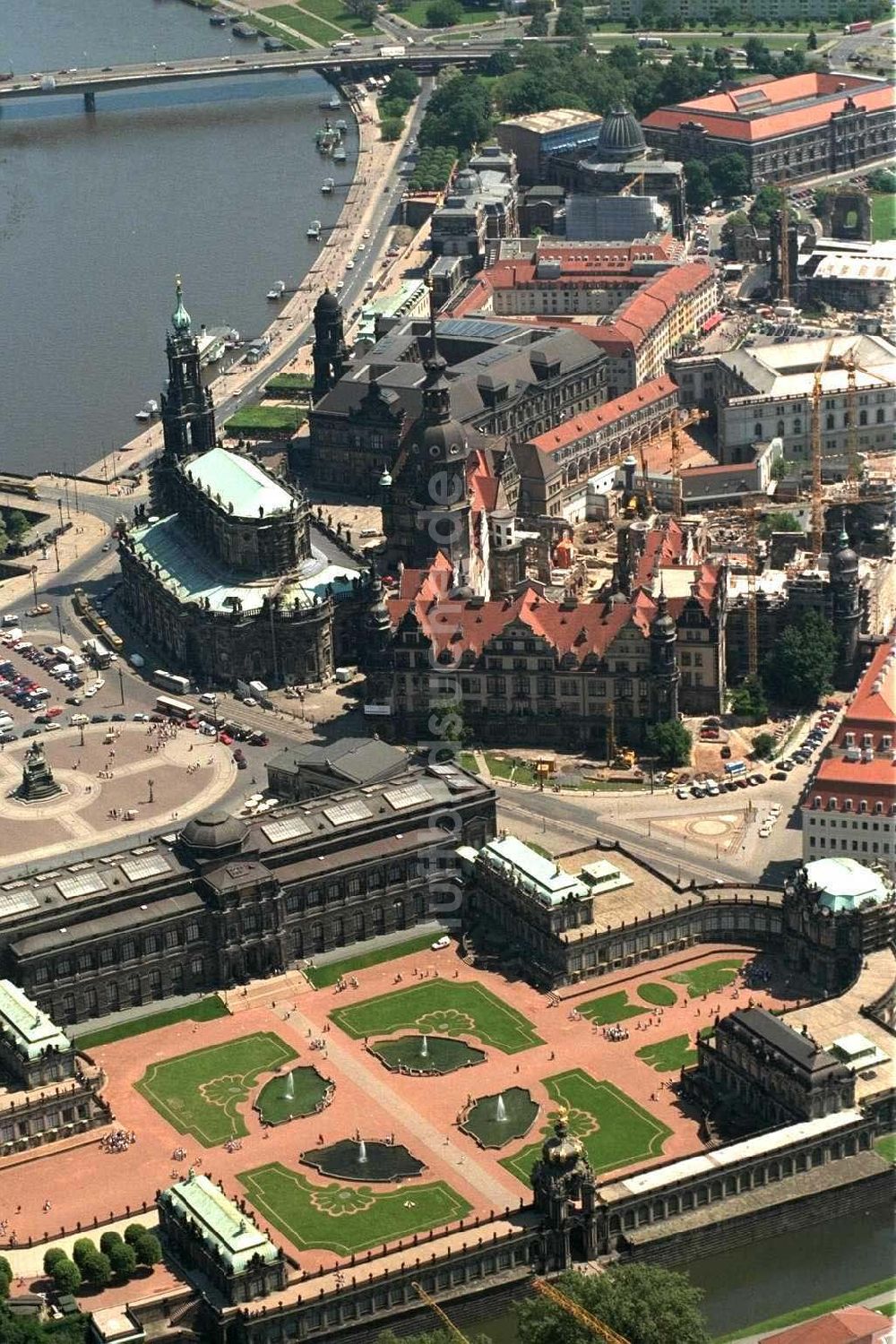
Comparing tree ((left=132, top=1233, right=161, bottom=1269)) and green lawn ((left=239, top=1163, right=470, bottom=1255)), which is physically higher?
tree ((left=132, top=1233, right=161, bottom=1269))

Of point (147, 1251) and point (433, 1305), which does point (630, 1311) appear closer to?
point (433, 1305)

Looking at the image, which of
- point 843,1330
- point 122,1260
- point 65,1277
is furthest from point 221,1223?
point 843,1330

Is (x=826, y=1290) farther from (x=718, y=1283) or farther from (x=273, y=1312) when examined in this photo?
(x=273, y=1312)

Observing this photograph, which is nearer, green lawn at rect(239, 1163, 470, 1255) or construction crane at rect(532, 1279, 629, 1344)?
construction crane at rect(532, 1279, 629, 1344)

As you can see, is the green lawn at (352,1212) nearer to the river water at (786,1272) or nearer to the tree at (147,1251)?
the tree at (147,1251)

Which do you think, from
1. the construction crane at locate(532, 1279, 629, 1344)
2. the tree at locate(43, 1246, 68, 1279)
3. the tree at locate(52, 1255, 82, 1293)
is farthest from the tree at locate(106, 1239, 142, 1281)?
the construction crane at locate(532, 1279, 629, 1344)

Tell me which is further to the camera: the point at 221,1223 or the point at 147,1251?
the point at 147,1251

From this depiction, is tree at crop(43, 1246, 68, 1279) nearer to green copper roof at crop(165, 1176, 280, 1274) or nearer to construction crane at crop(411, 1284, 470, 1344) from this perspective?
green copper roof at crop(165, 1176, 280, 1274)

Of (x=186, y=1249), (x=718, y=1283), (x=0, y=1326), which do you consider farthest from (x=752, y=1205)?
(x=0, y=1326)
